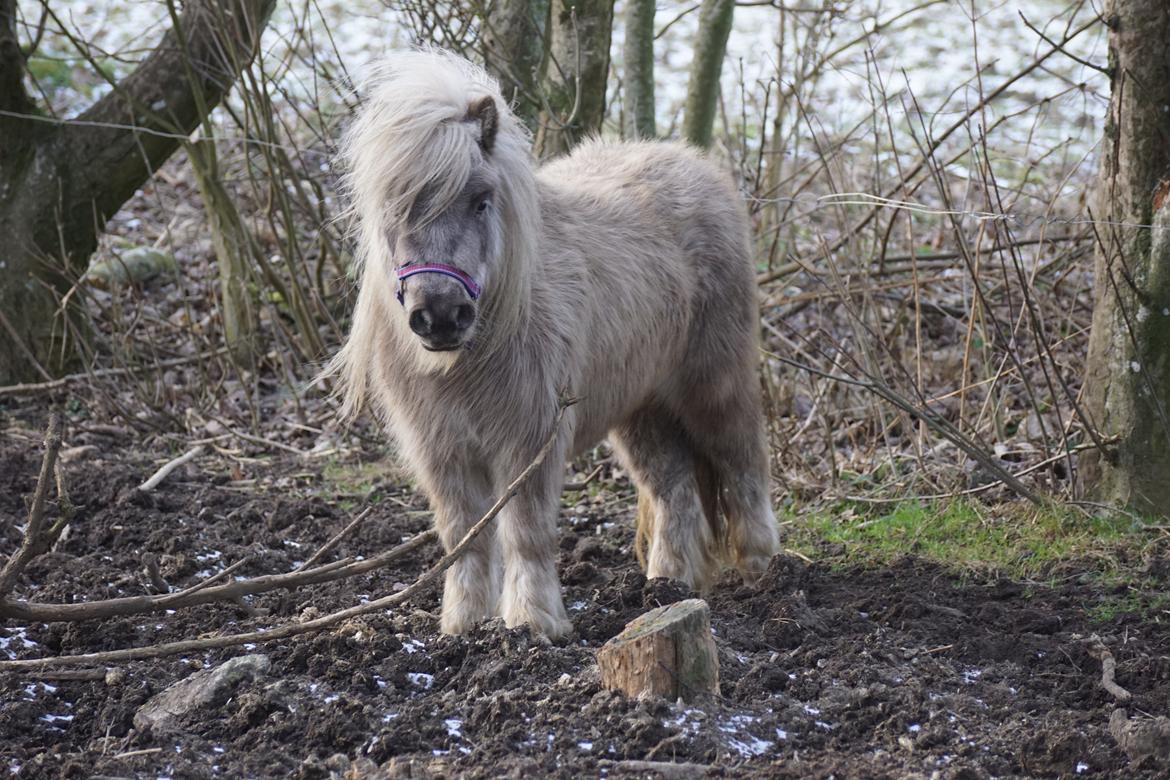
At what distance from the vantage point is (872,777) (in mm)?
2961

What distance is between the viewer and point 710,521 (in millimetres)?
5504

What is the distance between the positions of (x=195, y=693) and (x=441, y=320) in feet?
4.14

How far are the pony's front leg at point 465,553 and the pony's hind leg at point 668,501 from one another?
1.02 m

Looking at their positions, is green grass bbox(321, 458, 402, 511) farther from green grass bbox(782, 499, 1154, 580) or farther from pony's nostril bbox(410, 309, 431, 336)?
pony's nostril bbox(410, 309, 431, 336)

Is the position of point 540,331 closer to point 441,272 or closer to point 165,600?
point 441,272

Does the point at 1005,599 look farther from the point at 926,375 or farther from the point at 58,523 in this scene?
the point at 58,523

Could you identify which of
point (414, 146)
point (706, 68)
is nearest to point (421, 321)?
point (414, 146)

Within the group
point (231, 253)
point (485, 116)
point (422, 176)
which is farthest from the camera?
point (231, 253)

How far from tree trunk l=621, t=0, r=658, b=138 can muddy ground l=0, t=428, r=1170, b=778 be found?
2710 millimetres

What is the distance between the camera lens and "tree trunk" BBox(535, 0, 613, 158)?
616 centimetres

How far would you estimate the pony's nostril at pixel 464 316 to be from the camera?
371 centimetres

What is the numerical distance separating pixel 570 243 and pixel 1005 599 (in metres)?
2.17

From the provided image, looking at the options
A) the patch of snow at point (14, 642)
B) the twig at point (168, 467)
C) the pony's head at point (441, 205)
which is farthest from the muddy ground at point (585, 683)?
the pony's head at point (441, 205)

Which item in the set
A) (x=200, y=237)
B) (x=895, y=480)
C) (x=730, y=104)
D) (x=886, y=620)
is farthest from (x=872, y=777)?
(x=730, y=104)
